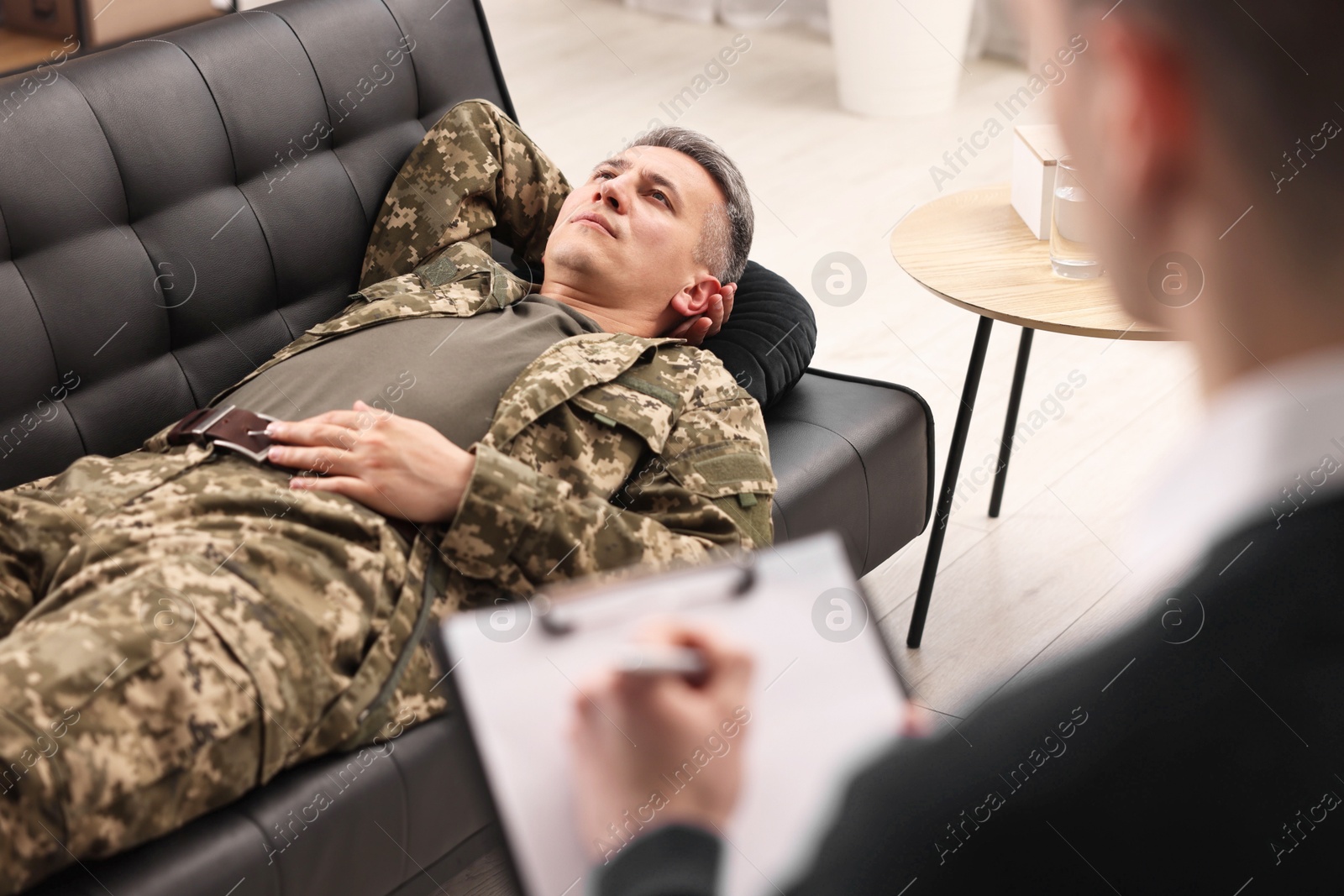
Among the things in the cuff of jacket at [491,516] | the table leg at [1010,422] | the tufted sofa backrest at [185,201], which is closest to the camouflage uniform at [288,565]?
the cuff of jacket at [491,516]

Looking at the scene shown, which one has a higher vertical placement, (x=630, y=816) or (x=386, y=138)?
(x=630, y=816)

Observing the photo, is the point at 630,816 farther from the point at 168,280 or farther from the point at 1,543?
the point at 168,280

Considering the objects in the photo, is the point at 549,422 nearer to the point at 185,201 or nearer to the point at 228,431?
the point at 228,431

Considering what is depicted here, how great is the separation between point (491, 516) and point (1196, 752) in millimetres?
1108

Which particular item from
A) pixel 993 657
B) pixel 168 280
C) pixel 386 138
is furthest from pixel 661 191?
pixel 993 657

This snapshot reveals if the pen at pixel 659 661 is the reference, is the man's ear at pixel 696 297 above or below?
below

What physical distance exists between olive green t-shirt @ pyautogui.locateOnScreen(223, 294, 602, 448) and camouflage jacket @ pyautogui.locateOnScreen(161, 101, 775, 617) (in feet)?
0.10

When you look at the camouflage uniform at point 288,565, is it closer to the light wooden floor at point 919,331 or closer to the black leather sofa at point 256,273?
the black leather sofa at point 256,273

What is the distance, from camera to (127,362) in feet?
5.32

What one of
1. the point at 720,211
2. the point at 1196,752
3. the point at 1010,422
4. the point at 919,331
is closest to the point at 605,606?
the point at 1196,752

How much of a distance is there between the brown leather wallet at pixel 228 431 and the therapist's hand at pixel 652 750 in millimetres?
1118

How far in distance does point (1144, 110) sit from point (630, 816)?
286 millimetres

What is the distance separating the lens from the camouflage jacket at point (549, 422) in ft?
4.61

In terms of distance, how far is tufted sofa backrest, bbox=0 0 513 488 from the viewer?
60.6 inches
